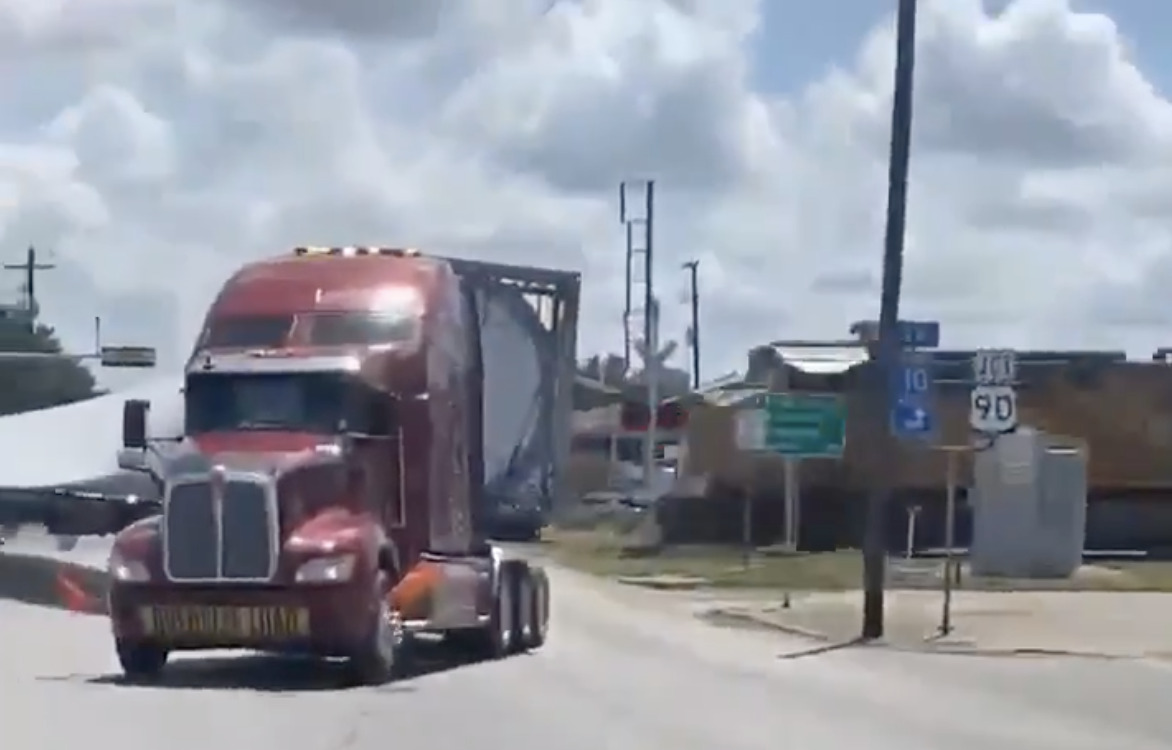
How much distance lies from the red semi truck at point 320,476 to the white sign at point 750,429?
2503cm

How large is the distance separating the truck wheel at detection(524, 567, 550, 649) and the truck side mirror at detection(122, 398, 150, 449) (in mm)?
5576

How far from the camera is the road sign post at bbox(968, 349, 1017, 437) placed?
3008cm

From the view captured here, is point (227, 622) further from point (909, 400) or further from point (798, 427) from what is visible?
point (798, 427)

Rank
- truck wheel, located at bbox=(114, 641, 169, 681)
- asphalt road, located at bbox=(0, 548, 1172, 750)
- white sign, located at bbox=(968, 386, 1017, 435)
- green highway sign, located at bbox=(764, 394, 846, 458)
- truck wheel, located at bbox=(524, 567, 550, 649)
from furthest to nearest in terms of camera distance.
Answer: green highway sign, located at bbox=(764, 394, 846, 458) < white sign, located at bbox=(968, 386, 1017, 435) < truck wheel, located at bbox=(524, 567, 550, 649) < truck wheel, located at bbox=(114, 641, 169, 681) < asphalt road, located at bbox=(0, 548, 1172, 750)

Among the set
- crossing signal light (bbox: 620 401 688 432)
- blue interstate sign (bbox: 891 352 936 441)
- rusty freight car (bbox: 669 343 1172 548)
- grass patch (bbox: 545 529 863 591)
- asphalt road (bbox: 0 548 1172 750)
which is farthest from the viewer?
crossing signal light (bbox: 620 401 688 432)

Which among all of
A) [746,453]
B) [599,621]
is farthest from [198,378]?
[746,453]

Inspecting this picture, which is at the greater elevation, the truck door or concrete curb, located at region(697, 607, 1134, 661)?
the truck door

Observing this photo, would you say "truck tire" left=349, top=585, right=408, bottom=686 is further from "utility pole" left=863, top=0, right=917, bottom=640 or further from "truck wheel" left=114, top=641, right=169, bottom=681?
"utility pole" left=863, top=0, right=917, bottom=640

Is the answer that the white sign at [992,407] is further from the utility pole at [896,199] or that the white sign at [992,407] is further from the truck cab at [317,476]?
the truck cab at [317,476]

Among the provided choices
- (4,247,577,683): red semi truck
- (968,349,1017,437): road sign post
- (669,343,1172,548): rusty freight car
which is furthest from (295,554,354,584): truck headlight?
(669,343,1172,548): rusty freight car

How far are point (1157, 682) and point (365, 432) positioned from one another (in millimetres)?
8507

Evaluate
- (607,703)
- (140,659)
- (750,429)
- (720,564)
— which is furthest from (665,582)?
(607,703)

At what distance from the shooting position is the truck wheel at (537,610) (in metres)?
29.8

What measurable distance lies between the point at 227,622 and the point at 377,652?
1468 mm
